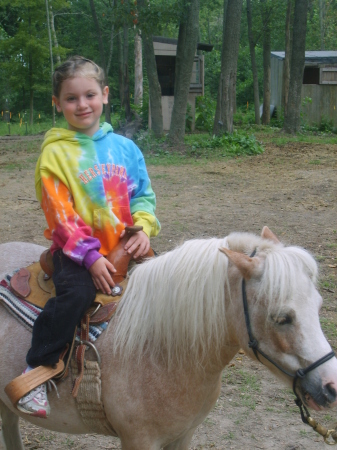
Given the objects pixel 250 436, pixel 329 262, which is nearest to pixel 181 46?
pixel 329 262

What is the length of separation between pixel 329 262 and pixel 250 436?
2961mm

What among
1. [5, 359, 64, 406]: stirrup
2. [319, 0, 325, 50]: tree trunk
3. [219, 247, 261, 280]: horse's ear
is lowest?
[5, 359, 64, 406]: stirrup

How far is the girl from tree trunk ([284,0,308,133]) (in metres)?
14.6

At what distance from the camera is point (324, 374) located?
1681 mm

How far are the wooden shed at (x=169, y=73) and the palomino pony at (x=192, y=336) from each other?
17768mm

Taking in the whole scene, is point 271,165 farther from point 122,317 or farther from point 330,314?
point 122,317

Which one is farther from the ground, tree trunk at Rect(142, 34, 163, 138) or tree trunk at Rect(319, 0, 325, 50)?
tree trunk at Rect(319, 0, 325, 50)

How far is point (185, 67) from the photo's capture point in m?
13.8

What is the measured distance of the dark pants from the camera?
2070 millimetres

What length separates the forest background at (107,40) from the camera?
1416 centimetres

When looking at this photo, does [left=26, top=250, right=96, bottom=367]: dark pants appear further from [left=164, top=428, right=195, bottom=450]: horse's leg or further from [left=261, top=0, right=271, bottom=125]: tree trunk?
[left=261, top=0, right=271, bottom=125]: tree trunk

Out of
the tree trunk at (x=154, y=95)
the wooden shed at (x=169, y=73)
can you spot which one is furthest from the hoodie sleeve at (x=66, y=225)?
the wooden shed at (x=169, y=73)

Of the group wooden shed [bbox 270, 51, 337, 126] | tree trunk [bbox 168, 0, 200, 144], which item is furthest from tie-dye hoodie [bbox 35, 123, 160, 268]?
wooden shed [bbox 270, 51, 337, 126]

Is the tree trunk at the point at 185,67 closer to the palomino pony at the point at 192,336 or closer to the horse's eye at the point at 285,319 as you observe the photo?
the palomino pony at the point at 192,336
